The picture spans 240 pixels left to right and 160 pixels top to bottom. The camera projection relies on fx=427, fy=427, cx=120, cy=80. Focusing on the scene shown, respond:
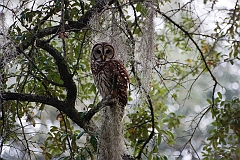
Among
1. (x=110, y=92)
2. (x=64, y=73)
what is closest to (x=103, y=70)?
(x=110, y=92)

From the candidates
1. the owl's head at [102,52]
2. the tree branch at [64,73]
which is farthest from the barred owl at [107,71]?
the tree branch at [64,73]

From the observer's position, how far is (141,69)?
214cm

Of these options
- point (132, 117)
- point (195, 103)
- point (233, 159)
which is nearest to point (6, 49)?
point (132, 117)

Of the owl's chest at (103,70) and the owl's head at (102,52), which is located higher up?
the owl's head at (102,52)

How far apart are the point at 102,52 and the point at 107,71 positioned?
11 centimetres

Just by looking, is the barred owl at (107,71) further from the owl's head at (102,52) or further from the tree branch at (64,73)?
the tree branch at (64,73)

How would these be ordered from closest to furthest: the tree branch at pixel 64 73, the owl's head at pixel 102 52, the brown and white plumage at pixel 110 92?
the brown and white plumage at pixel 110 92 < the tree branch at pixel 64 73 < the owl's head at pixel 102 52

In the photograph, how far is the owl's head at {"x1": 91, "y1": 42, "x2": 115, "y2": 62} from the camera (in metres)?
2.33

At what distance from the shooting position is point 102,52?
2.38 m

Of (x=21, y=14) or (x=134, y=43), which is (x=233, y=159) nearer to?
(x=134, y=43)

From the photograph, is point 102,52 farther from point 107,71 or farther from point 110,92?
point 110,92

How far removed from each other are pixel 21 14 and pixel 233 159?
2.01 m

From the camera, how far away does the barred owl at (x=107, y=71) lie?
224 cm

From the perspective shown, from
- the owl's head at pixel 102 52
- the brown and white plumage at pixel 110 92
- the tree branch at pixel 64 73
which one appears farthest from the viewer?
the owl's head at pixel 102 52
